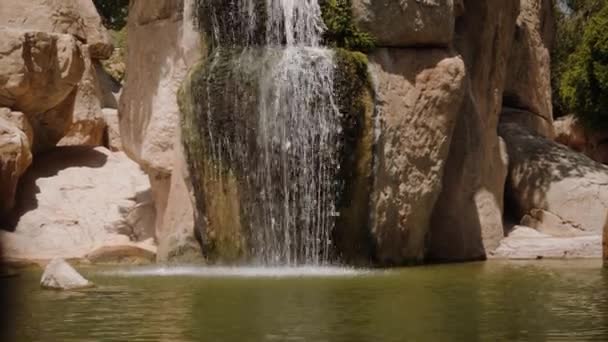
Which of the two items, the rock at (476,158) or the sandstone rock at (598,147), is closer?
the rock at (476,158)

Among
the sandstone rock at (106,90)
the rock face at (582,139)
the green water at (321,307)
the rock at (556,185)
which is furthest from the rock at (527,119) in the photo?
the sandstone rock at (106,90)

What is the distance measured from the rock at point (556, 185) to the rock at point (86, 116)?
9.20 m

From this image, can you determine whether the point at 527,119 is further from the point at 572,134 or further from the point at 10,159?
the point at 10,159

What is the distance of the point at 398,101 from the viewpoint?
58.5 ft

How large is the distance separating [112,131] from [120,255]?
24.0 ft

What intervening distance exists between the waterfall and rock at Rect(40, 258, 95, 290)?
161 inches

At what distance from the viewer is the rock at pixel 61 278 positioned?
12.9 metres

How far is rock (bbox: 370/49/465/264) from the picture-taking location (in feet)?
57.8

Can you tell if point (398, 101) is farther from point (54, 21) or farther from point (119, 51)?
point (119, 51)

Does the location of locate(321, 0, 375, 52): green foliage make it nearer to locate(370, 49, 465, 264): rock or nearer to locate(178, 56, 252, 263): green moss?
locate(370, 49, 465, 264): rock

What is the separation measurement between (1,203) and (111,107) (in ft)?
30.6

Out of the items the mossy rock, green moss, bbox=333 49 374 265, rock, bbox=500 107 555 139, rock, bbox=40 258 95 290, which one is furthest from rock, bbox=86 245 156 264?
rock, bbox=500 107 555 139

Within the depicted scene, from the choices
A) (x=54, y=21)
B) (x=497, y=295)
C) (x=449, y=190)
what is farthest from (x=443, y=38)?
(x=54, y=21)

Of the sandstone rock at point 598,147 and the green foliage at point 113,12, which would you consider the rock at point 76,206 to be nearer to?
the sandstone rock at point 598,147
